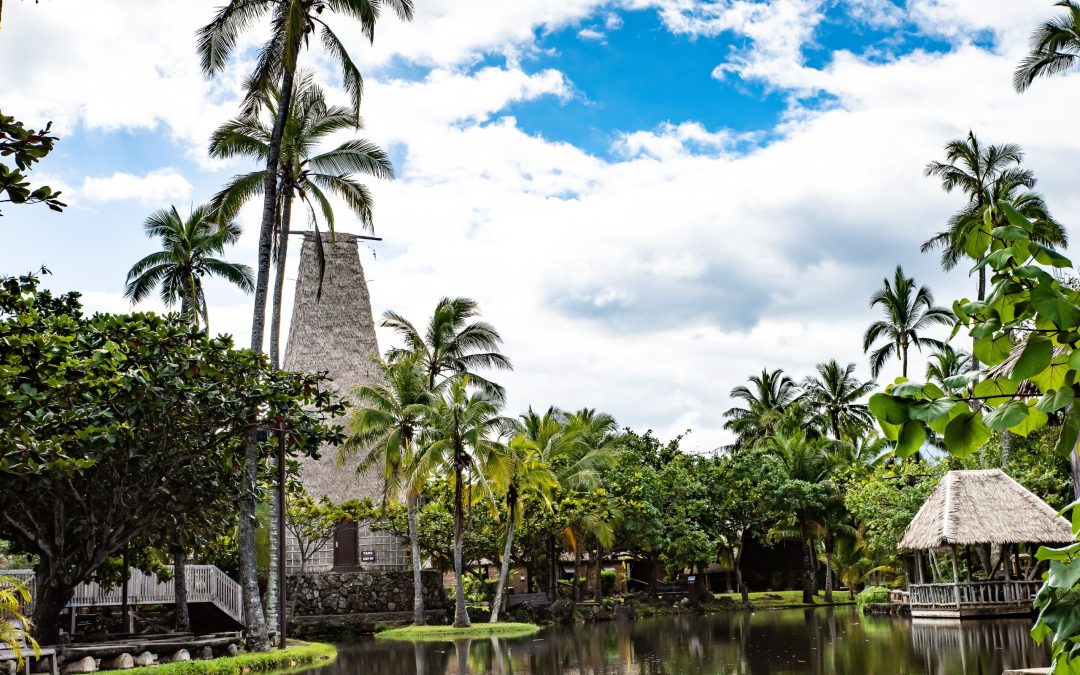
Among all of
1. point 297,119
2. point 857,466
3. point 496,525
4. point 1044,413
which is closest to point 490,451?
point 496,525

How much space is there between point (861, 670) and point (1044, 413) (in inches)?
590

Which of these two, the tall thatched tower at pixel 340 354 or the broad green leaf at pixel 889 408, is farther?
the tall thatched tower at pixel 340 354

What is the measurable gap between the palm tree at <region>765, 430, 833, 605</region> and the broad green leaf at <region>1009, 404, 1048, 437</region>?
39091mm

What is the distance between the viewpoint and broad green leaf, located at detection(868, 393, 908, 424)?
1.43 meters

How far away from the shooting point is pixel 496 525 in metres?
35.4

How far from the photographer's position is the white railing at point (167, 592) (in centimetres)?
2253

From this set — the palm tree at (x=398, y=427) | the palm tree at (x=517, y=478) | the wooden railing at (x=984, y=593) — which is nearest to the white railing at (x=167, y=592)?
the palm tree at (x=398, y=427)

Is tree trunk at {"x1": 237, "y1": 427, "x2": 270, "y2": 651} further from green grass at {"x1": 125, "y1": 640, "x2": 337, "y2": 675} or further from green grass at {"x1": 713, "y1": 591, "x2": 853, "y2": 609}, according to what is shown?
green grass at {"x1": 713, "y1": 591, "x2": 853, "y2": 609}

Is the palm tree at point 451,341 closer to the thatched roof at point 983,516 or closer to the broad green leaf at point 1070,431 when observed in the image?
the thatched roof at point 983,516

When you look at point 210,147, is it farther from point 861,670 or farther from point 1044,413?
point 1044,413

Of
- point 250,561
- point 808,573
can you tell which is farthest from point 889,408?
point 808,573

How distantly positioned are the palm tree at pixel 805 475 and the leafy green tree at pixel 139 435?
85.0 ft

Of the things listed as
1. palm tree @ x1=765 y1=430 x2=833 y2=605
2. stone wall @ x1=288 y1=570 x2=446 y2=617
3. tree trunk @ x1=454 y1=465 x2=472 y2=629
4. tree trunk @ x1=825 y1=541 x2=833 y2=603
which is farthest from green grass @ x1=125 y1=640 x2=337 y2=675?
tree trunk @ x1=825 y1=541 x2=833 y2=603

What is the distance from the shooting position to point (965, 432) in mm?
1495
